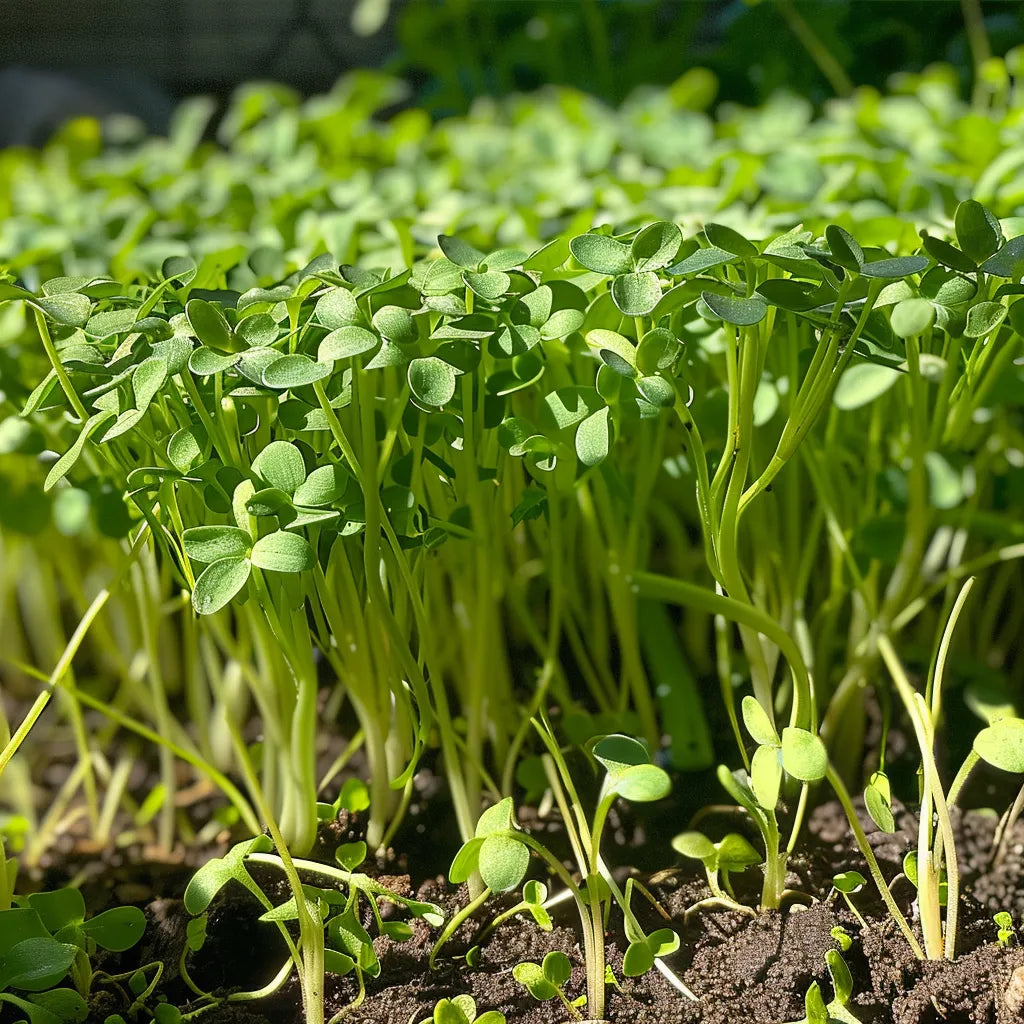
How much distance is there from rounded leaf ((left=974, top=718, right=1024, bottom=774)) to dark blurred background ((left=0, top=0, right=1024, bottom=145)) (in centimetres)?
149

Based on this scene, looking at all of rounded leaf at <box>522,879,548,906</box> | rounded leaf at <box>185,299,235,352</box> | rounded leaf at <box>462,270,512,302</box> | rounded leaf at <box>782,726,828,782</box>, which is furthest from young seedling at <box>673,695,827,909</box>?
rounded leaf at <box>185,299,235,352</box>

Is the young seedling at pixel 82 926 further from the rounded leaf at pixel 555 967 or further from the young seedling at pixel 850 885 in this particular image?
the young seedling at pixel 850 885

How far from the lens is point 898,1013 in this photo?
2.00 feet

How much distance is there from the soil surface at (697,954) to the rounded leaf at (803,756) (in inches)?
6.1

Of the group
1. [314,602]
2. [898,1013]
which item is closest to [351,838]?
[314,602]

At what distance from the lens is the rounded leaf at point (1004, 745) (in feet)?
1.86

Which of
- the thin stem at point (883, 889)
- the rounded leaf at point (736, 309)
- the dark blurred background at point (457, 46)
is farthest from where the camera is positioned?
the dark blurred background at point (457, 46)

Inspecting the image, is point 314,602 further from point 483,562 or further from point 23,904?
point 23,904

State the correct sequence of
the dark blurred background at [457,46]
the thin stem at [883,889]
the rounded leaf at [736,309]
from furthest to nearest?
the dark blurred background at [457,46]
the thin stem at [883,889]
the rounded leaf at [736,309]

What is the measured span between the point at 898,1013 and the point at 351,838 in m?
0.42

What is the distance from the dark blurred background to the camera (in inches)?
76.7

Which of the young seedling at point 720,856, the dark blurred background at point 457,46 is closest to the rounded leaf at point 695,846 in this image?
the young seedling at point 720,856

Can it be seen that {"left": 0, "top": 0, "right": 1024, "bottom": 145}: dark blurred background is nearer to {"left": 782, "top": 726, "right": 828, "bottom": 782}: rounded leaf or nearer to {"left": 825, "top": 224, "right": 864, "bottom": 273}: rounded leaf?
{"left": 825, "top": 224, "right": 864, "bottom": 273}: rounded leaf

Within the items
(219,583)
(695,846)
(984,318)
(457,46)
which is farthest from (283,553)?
(457,46)
